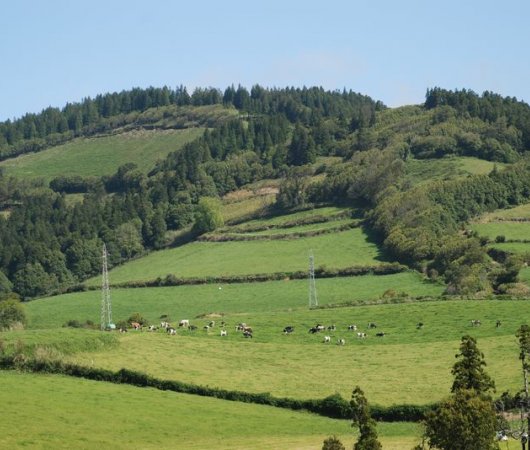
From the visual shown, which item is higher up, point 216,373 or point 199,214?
point 199,214

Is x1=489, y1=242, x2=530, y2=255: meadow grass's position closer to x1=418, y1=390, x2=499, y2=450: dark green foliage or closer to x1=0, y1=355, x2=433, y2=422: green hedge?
x1=0, y1=355, x2=433, y2=422: green hedge

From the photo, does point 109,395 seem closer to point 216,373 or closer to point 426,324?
point 216,373

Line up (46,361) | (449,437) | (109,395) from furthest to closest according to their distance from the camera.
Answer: (46,361)
(109,395)
(449,437)

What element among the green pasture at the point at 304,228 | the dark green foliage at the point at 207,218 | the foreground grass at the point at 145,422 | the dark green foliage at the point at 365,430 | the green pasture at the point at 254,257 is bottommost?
the foreground grass at the point at 145,422

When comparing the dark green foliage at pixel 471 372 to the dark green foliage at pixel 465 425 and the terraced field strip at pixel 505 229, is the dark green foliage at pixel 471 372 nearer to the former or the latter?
the dark green foliage at pixel 465 425

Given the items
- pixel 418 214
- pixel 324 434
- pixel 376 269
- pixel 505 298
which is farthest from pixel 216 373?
pixel 418 214

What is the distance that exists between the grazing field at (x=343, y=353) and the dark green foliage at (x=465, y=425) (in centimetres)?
2026

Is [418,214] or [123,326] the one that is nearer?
[123,326]

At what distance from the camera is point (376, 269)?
5807 inches

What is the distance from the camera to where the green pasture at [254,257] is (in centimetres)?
15688

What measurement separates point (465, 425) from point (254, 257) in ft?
367

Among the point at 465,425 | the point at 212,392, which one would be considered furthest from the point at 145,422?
the point at 465,425

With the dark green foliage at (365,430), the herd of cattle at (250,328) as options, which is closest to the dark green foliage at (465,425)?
the dark green foliage at (365,430)

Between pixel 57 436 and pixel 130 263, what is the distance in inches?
4735
